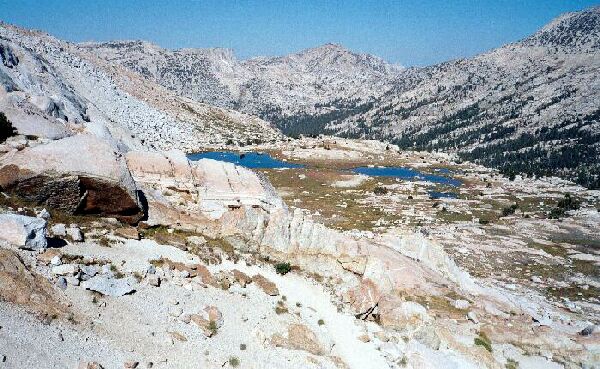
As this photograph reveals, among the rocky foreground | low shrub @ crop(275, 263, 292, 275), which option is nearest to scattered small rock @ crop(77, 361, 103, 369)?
the rocky foreground

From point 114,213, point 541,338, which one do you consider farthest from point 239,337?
point 541,338

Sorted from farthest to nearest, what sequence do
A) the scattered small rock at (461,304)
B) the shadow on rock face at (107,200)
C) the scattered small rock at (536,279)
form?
the scattered small rock at (536,279), the scattered small rock at (461,304), the shadow on rock face at (107,200)

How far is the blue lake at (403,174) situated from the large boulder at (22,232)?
487 feet

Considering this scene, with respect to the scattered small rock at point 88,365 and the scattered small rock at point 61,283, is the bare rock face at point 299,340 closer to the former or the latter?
the scattered small rock at point 88,365

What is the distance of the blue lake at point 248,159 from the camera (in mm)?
165325

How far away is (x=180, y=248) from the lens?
30.0 m

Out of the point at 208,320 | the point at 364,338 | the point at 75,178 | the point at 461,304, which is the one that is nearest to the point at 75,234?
the point at 75,178

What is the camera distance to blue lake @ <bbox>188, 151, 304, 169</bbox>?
542ft

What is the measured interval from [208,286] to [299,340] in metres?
6.73

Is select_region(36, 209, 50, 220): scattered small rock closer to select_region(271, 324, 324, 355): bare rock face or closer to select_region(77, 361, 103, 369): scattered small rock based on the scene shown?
select_region(77, 361, 103, 369): scattered small rock

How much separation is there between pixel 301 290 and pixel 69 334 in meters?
16.8

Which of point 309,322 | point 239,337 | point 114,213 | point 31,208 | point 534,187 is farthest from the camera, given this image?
point 534,187

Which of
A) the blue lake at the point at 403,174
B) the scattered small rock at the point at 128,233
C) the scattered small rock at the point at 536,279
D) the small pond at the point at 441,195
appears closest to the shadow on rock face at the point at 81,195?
the scattered small rock at the point at 128,233

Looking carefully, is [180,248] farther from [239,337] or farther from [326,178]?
[326,178]
